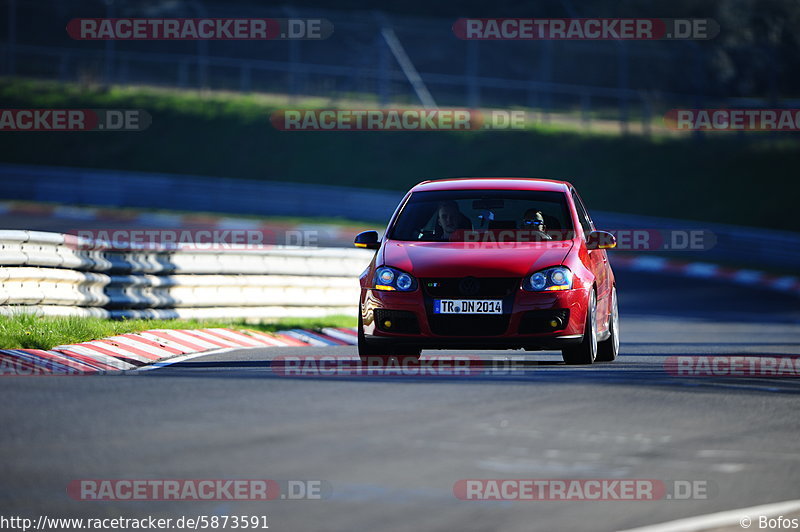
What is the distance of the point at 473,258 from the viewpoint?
11.2 meters

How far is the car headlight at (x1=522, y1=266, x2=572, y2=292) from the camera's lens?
11.0 metres

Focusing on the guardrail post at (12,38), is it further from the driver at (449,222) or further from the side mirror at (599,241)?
the side mirror at (599,241)

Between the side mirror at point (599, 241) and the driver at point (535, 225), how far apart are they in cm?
35

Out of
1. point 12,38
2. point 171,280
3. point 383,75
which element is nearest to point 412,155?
point 383,75

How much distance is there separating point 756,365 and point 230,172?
32.0 metres

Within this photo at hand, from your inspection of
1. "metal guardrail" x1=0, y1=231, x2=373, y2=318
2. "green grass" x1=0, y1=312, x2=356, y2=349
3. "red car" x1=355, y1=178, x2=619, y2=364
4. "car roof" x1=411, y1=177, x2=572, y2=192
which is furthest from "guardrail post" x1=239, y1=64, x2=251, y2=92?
"red car" x1=355, y1=178, x2=619, y2=364

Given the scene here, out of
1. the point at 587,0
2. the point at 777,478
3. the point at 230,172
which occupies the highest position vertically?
the point at 587,0

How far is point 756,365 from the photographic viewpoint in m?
12.4

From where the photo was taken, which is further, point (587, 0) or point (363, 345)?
point (587, 0)

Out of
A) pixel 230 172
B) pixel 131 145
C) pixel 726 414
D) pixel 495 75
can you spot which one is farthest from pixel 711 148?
pixel 726 414

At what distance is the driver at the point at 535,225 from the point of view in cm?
1185

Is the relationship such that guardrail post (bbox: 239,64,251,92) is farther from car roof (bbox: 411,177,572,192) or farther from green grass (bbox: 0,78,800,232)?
car roof (bbox: 411,177,572,192)

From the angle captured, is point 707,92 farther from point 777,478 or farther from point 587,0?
point 777,478

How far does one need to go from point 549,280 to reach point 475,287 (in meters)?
0.59
